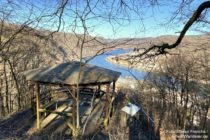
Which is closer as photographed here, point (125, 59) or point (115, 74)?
point (125, 59)

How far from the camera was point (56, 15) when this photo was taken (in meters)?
4.41

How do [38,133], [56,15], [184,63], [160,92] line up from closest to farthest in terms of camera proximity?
[56,15] < [38,133] < [184,63] < [160,92]

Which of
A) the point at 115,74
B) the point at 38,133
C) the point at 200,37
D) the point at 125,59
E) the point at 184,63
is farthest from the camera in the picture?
the point at 184,63

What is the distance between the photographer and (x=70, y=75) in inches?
329

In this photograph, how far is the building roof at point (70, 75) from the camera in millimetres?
8292

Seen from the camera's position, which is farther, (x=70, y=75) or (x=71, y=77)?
(x=70, y=75)

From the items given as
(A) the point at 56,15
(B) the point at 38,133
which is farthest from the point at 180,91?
(A) the point at 56,15

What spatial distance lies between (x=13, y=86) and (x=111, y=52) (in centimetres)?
1300

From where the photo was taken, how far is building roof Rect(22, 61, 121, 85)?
8.29 m

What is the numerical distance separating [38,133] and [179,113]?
12.3m

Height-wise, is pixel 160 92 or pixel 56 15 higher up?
pixel 56 15

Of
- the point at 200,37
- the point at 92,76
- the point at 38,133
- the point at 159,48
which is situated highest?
the point at 200,37

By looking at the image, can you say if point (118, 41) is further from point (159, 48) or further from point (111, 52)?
point (159, 48)

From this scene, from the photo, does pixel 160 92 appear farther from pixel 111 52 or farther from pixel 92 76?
pixel 111 52
